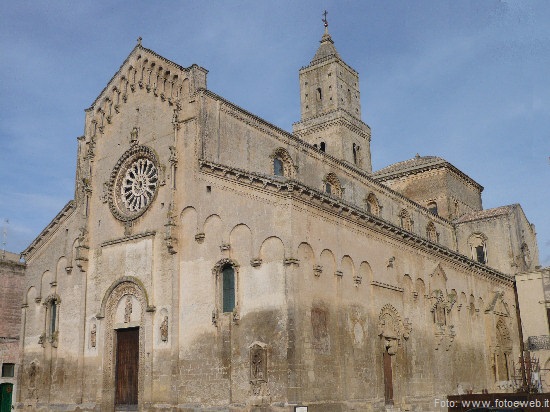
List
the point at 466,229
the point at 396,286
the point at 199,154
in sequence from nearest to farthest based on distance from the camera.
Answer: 1. the point at 199,154
2. the point at 396,286
3. the point at 466,229

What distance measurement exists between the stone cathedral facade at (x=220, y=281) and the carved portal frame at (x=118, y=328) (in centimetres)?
7

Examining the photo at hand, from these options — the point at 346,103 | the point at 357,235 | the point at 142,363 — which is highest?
the point at 346,103

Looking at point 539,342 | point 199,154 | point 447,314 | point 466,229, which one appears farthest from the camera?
point 466,229

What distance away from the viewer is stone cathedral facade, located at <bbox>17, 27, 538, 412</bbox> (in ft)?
75.2

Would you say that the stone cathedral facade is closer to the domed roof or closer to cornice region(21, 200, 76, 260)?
cornice region(21, 200, 76, 260)

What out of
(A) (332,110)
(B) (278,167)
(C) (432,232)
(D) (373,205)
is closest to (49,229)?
(B) (278,167)

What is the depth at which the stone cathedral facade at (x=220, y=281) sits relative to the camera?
22.9 m

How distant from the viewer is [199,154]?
26094mm

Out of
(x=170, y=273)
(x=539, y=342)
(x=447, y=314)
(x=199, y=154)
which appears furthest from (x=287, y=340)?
(x=539, y=342)

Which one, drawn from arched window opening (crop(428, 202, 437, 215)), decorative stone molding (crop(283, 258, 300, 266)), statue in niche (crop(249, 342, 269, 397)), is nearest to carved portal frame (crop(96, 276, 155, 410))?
statue in niche (crop(249, 342, 269, 397))

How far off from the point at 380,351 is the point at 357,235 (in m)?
5.31

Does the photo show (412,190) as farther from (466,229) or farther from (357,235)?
(357,235)

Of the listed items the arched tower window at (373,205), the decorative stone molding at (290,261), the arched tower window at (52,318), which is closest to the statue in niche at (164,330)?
the decorative stone molding at (290,261)

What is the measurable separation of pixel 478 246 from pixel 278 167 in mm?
22139
